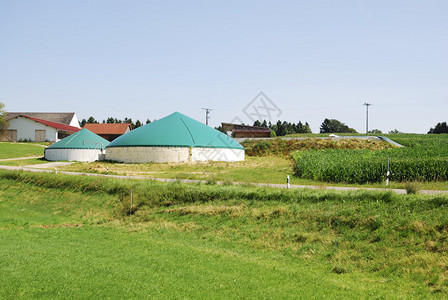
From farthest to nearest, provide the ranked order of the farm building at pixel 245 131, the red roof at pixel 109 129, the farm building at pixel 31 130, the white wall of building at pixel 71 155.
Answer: the red roof at pixel 109 129, the farm building at pixel 245 131, the farm building at pixel 31 130, the white wall of building at pixel 71 155

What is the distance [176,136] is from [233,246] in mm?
33944

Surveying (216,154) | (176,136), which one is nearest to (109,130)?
(176,136)

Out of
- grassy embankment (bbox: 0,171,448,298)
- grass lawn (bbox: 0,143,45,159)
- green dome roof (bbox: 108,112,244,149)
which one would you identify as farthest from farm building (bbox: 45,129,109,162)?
grassy embankment (bbox: 0,171,448,298)

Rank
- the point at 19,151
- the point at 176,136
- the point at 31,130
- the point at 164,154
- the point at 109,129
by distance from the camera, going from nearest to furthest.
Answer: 1. the point at 164,154
2. the point at 176,136
3. the point at 19,151
4. the point at 31,130
5. the point at 109,129

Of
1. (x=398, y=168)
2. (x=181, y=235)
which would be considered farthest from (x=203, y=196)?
(x=398, y=168)

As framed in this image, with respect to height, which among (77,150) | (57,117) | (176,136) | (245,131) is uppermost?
(57,117)

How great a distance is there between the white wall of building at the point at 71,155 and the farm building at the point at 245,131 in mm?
34048

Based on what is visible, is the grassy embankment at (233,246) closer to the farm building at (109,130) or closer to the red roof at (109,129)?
the farm building at (109,130)

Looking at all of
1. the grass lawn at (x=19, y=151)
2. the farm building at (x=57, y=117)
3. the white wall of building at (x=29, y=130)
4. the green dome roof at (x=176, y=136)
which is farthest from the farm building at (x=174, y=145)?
the farm building at (x=57, y=117)

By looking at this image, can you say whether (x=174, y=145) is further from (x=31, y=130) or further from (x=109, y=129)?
(x=109, y=129)

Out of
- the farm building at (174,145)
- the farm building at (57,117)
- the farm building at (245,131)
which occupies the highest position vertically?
the farm building at (57,117)

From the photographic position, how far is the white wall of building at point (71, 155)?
51.4m

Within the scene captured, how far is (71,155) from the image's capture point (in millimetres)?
51531

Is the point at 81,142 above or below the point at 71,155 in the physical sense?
above
